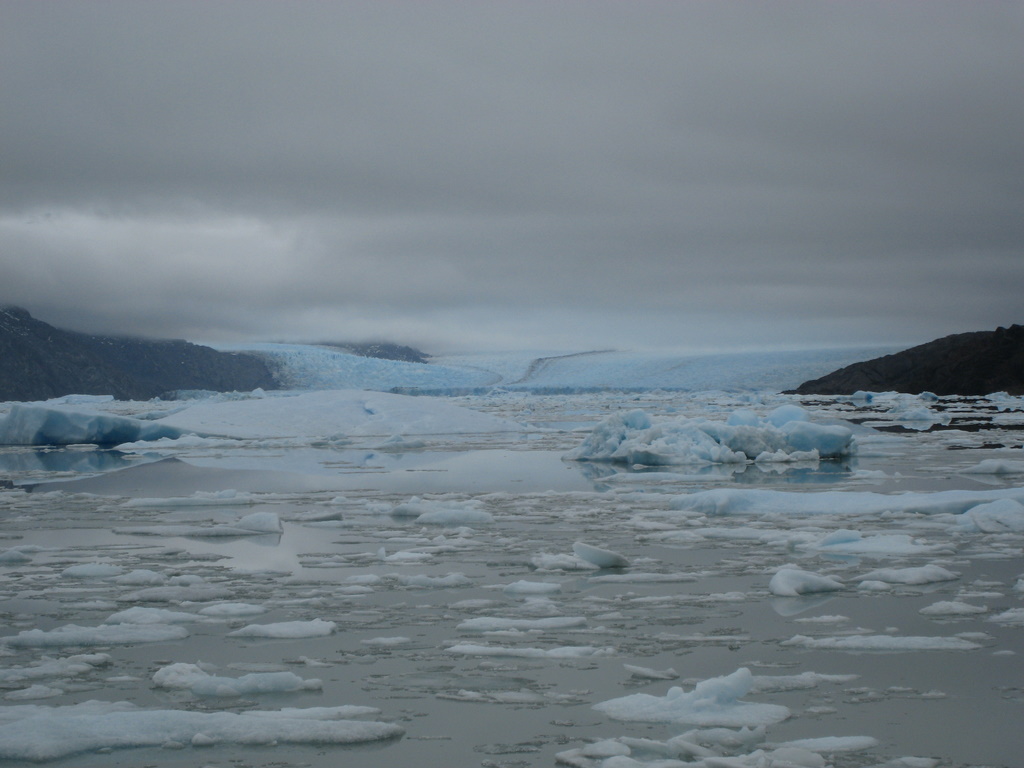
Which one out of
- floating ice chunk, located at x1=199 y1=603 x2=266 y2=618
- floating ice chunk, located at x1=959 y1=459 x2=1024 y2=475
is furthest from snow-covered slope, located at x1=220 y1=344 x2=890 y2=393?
floating ice chunk, located at x1=199 y1=603 x2=266 y2=618

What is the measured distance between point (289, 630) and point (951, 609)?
7.98 ft

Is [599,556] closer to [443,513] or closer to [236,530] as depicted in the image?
[443,513]

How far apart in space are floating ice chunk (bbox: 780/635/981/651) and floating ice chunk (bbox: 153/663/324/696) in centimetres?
158

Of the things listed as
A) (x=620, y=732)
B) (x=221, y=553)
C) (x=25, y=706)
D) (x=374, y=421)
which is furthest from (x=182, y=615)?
(x=374, y=421)

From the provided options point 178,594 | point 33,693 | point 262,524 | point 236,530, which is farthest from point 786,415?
point 33,693

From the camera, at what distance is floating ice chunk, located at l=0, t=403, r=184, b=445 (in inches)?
636

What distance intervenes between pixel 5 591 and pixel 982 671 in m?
3.80

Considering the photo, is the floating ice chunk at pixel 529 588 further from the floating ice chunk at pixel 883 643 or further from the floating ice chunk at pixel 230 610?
the floating ice chunk at pixel 883 643

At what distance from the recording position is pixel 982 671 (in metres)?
2.87

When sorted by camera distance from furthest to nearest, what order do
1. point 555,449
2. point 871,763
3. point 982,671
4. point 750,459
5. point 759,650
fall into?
1. point 555,449
2. point 750,459
3. point 759,650
4. point 982,671
5. point 871,763

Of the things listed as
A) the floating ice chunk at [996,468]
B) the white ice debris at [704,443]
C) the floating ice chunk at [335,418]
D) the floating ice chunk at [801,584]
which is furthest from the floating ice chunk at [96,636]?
the floating ice chunk at [335,418]

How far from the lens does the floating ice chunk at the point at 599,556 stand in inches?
180

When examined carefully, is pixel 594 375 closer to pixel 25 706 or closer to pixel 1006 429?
pixel 1006 429

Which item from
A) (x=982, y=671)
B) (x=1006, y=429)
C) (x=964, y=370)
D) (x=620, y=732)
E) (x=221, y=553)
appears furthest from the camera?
(x=964, y=370)
